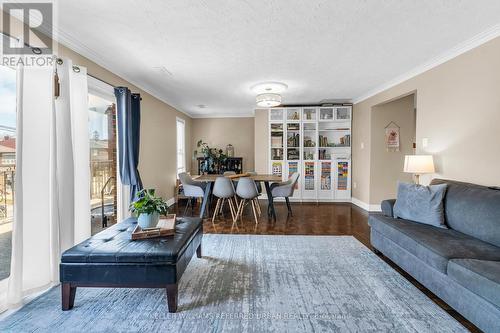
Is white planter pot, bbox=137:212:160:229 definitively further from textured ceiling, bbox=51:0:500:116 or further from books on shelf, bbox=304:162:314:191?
books on shelf, bbox=304:162:314:191

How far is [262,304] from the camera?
189 centimetres

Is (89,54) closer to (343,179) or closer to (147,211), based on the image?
(147,211)

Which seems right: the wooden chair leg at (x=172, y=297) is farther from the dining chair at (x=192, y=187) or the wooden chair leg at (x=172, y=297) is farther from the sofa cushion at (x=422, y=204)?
the dining chair at (x=192, y=187)

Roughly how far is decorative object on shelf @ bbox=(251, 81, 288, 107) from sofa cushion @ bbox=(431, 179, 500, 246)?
2.84m

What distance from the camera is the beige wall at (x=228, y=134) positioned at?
7.40 metres

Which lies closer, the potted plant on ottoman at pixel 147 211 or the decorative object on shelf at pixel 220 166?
the potted plant on ottoman at pixel 147 211

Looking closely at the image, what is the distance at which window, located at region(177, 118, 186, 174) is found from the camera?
6.61 meters

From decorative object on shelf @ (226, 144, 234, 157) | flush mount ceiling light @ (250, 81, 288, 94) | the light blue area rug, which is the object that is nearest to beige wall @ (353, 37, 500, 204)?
the light blue area rug

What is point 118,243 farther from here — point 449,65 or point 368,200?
point 368,200

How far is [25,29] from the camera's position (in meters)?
2.10

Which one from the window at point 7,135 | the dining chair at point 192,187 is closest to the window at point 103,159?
the window at point 7,135

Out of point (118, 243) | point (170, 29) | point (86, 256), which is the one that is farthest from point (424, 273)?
point (170, 29)

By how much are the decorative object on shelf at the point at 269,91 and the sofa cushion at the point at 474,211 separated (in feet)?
9.31

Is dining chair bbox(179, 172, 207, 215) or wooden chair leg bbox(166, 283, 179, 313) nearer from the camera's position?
wooden chair leg bbox(166, 283, 179, 313)
